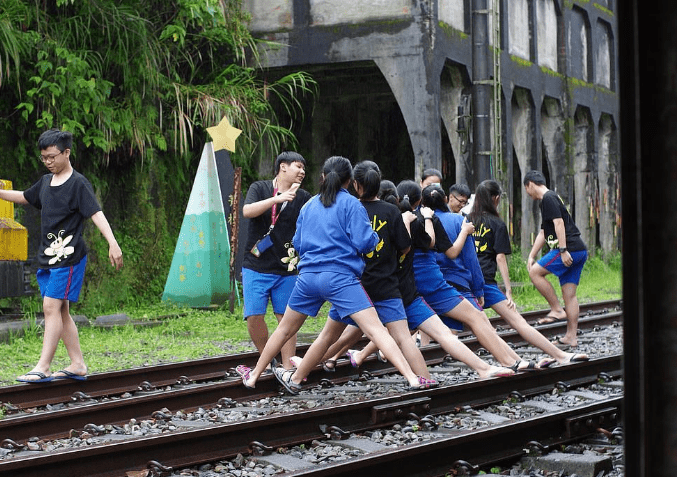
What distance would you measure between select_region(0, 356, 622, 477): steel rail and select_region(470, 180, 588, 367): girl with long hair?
610 millimetres

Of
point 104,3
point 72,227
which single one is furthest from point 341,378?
point 104,3

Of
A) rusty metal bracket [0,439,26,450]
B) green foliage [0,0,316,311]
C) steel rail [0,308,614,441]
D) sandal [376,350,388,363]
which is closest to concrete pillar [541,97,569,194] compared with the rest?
green foliage [0,0,316,311]

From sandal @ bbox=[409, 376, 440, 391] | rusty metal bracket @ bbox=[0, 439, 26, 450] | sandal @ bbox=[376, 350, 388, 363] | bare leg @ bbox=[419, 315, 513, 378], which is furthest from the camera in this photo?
sandal @ bbox=[376, 350, 388, 363]

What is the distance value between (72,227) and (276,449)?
2612 millimetres

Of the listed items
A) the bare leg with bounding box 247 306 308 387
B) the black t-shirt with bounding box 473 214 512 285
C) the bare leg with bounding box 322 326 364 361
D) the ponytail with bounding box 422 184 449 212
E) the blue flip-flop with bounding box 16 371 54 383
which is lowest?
the blue flip-flop with bounding box 16 371 54 383

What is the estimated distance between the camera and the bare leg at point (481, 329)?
8.13 m

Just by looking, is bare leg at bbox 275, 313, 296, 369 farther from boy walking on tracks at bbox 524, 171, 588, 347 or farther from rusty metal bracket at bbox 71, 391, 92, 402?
boy walking on tracks at bbox 524, 171, 588, 347

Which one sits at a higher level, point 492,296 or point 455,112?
point 455,112

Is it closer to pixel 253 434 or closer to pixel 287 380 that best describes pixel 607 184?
pixel 287 380

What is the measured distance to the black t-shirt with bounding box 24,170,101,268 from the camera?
7594 mm

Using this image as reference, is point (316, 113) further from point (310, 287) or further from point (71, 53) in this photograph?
point (310, 287)

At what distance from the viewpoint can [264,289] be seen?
8.12 metres

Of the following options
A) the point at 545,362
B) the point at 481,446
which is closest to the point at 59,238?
the point at 481,446

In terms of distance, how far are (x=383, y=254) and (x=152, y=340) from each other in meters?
4.65
